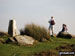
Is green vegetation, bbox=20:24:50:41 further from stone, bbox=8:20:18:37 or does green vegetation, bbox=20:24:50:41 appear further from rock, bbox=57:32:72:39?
rock, bbox=57:32:72:39

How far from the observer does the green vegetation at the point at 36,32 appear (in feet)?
57.6

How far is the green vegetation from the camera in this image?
691 inches

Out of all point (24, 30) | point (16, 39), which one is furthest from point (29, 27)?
point (16, 39)

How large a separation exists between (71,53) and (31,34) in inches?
238

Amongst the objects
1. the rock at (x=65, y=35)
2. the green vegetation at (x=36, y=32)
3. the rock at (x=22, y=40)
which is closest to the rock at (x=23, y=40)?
the rock at (x=22, y=40)

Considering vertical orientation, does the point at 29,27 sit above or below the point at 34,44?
above

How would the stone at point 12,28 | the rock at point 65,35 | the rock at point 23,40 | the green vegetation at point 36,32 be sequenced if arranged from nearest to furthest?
the rock at point 23,40, the green vegetation at point 36,32, the stone at point 12,28, the rock at point 65,35

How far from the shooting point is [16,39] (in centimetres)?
1553

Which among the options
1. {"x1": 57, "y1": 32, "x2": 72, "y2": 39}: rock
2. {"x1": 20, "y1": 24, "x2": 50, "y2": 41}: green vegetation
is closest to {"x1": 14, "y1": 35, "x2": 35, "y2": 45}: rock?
{"x1": 20, "y1": 24, "x2": 50, "y2": 41}: green vegetation

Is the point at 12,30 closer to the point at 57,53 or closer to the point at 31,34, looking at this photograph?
the point at 31,34

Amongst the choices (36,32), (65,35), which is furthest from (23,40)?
(65,35)

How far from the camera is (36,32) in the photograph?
1784cm

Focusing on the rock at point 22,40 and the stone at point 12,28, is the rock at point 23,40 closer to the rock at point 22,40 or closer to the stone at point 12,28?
the rock at point 22,40

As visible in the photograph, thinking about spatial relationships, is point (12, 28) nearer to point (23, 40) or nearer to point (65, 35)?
point (23, 40)
